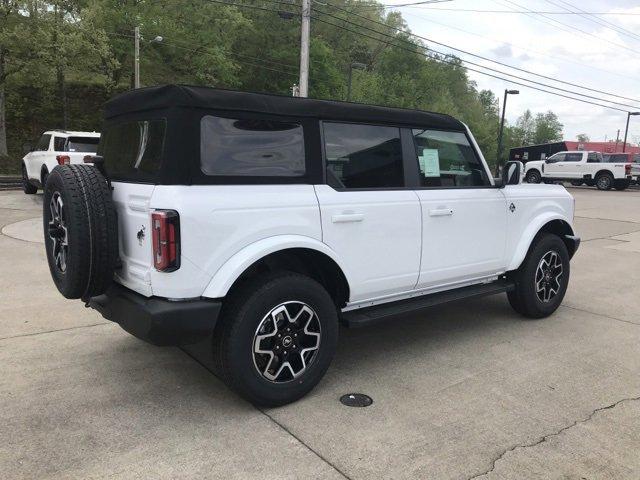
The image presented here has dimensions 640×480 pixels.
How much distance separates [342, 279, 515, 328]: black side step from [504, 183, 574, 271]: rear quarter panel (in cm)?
28

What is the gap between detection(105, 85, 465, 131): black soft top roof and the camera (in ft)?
9.73

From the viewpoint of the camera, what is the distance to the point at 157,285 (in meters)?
2.90

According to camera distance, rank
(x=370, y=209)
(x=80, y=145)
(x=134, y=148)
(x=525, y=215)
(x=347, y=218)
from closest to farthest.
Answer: (x=134, y=148), (x=347, y=218), (x=370, y=209), (x=525, y=215), (x=80, y=145)

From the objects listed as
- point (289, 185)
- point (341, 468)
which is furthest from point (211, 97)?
point (341, 468)

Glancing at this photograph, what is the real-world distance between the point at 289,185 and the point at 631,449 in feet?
7.97

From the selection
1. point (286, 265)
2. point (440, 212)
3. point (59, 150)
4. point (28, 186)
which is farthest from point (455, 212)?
point (28, 186)

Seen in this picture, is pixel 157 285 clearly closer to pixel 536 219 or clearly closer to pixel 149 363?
pixel 149 363

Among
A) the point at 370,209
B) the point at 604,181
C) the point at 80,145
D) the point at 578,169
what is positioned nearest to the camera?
the point at 370,209

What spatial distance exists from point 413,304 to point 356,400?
0.94m

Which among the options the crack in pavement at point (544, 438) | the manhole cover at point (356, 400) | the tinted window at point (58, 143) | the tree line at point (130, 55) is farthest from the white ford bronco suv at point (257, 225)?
the tree line at point (130, 55)

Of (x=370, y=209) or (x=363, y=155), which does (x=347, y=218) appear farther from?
(x=363, y=155)

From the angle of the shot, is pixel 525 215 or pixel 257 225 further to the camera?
pixel 525 215

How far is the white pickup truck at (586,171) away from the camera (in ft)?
87.4

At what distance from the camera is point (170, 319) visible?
2826mm
